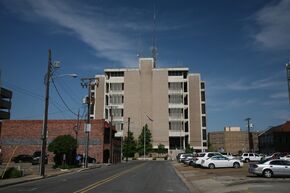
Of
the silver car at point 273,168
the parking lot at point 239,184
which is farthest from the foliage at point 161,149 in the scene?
the silver car at point 273,168

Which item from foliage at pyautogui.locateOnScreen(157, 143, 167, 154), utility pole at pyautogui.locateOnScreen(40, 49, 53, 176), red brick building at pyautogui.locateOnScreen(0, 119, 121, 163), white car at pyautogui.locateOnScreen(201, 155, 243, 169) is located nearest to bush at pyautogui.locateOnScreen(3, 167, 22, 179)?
utility pole at pyautogui.locateOnScreen(40, 49, 53, 176)

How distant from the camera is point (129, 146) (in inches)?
4043

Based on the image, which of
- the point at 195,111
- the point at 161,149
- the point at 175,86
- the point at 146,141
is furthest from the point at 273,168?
the point at 195,111

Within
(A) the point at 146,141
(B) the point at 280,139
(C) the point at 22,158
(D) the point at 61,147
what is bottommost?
(C) the point at 22,158

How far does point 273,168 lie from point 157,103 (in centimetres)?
8865

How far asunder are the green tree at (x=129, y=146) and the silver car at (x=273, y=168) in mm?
74846

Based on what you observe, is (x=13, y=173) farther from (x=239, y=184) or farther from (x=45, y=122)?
(x=239, y=184)

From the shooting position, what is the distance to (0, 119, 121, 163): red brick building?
6494 centimetres

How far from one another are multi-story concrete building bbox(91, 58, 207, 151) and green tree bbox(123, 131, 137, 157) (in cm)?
794

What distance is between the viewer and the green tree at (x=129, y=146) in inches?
3976

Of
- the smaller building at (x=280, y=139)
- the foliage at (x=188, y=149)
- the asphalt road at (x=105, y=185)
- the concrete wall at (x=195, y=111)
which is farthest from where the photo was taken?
the concrete wall at (x=195, y=111)

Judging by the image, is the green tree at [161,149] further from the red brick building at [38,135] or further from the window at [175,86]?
the red brick building at [38,135]

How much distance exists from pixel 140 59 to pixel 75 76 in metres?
85.4

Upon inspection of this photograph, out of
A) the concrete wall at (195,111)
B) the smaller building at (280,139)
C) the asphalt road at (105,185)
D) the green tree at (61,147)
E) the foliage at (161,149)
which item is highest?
the concrete wall at (195,111)
